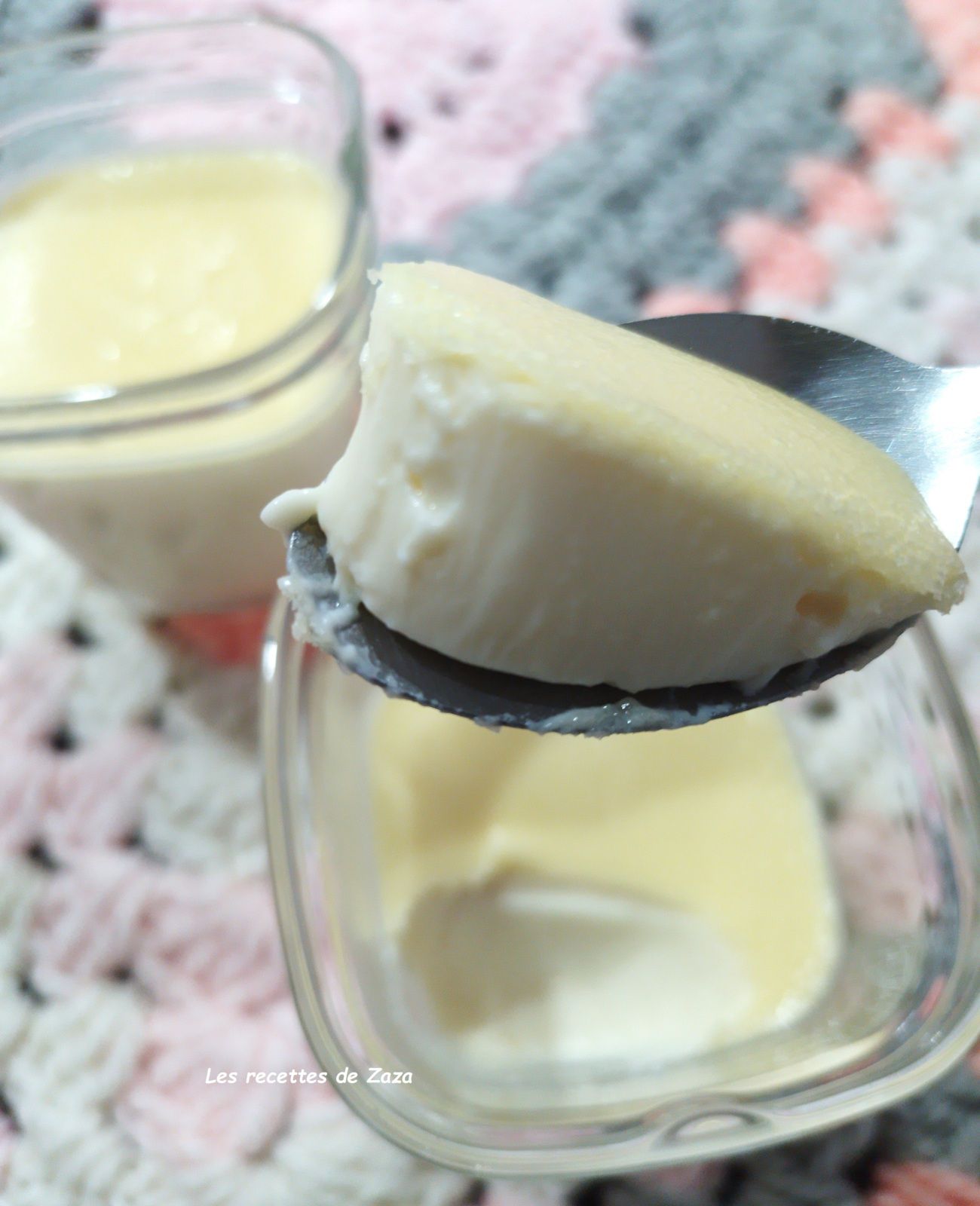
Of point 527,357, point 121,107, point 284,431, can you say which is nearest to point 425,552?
point 527,357

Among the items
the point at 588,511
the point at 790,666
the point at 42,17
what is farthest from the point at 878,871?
the point at 42,17

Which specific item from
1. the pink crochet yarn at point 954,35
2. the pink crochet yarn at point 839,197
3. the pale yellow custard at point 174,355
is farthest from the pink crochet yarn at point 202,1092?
the pink crochet yarn at point 954,35

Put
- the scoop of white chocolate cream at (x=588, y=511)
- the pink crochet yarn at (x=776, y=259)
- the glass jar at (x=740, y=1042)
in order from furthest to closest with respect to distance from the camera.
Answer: the pink crochet yarn at (x=776, y=259) < the glass jar at (x=740, y=1042) < the scoop of white chocolate cream at (x=588, y=511)

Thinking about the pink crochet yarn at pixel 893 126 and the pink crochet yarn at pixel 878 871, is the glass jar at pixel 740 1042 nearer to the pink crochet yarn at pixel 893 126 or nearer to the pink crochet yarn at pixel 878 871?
the pink crochet yarn at pixel 878 871

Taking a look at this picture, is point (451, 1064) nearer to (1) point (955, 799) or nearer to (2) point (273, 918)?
(2) point (273, 918)

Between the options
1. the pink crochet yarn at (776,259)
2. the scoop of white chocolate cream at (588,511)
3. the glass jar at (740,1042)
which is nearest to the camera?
the scoop of white chocolate cream at (588,511)

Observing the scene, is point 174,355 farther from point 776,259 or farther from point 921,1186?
point 921,1186

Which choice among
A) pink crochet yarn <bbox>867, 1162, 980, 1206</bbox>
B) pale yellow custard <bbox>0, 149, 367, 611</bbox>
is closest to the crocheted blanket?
pink crochet yarn <bbox>867, 1162, 980, 1206</bbox>

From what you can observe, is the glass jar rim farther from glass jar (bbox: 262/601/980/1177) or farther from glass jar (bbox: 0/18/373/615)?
glass jar (bbox: 262/601/980/1177)
